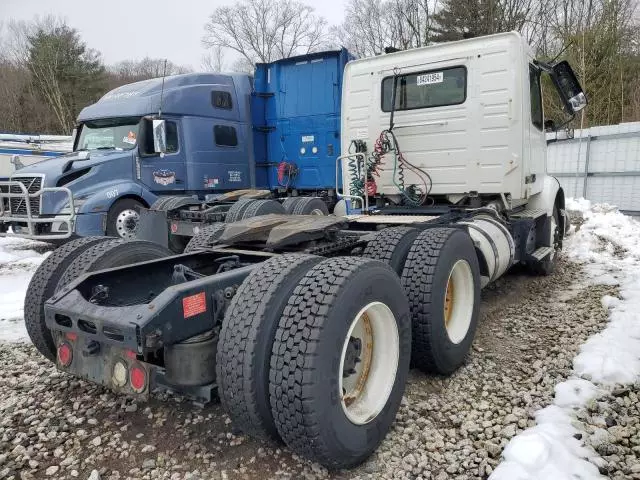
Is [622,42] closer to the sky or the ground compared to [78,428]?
closer to the sky

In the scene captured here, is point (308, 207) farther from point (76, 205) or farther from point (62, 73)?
point (62, 73)

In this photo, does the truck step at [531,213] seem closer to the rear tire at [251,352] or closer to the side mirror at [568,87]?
the side mirror at [568,87]

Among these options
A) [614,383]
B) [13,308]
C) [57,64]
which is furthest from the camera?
[57,64]

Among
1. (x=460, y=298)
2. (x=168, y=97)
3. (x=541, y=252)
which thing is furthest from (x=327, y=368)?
(x=168, y=97)

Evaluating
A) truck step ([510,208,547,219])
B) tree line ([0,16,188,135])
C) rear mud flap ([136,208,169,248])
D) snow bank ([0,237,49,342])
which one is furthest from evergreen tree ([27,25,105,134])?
truck step ([510,208,547,219])

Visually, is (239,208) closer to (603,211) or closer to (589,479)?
(589,479)

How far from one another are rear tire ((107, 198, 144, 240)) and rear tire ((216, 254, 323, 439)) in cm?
683

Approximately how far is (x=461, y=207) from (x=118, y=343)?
4331 millimetres

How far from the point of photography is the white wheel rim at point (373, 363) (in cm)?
274

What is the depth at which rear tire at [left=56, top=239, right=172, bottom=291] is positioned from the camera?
10.8ft

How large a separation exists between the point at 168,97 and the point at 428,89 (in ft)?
16.8

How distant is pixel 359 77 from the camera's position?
20.4 ft

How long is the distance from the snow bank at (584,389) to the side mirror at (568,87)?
7.41 feet

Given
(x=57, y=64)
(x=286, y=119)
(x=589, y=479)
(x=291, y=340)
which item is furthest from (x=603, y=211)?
(x=57, y=64)
